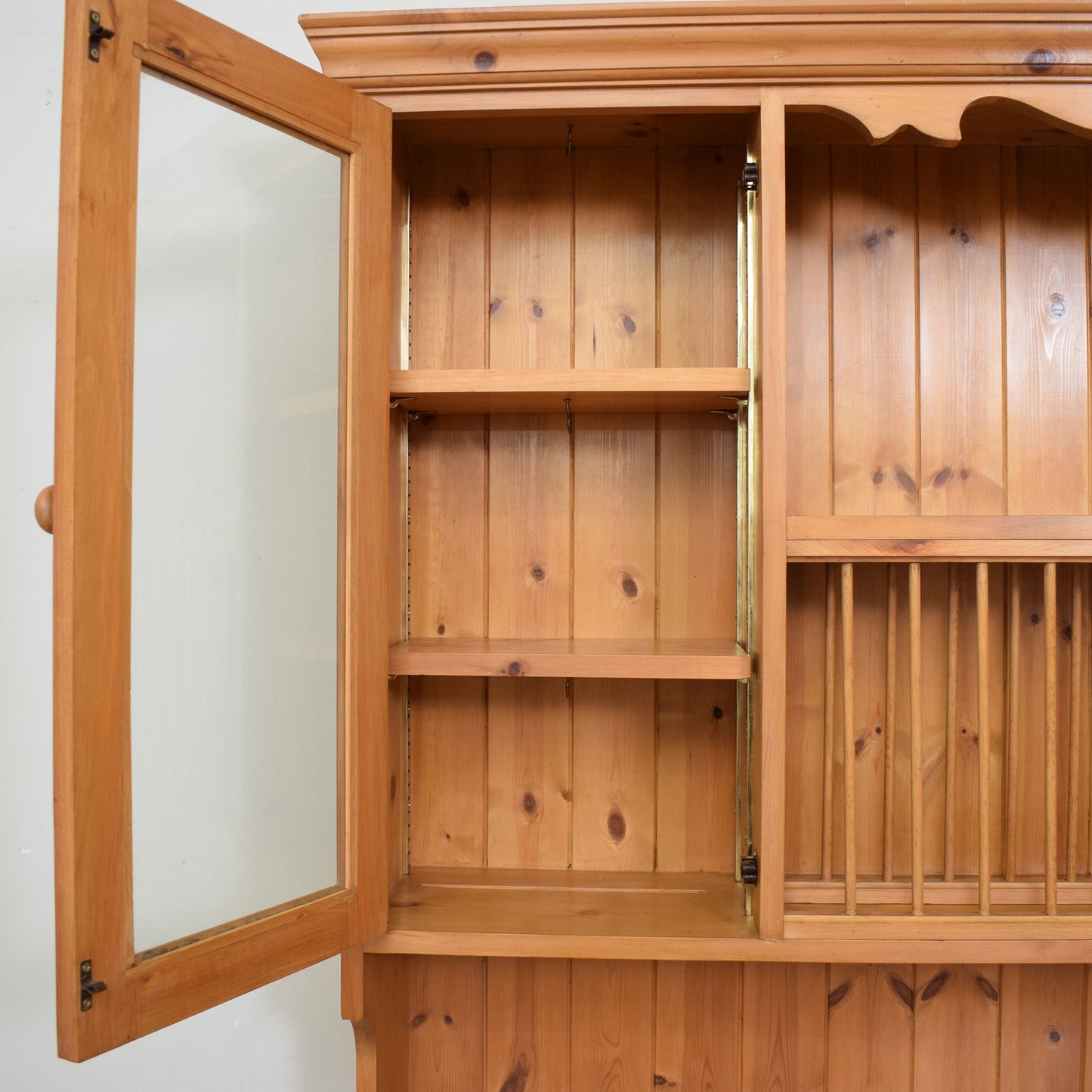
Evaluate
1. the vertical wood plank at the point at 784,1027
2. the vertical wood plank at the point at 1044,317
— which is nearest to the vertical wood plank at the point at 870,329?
the vertical wood plank at the point at 1044,317

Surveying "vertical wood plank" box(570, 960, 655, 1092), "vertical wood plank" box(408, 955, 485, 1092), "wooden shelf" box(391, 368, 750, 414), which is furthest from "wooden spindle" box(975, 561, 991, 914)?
"vertical wood plank" box(408, 955, 485, 1092)

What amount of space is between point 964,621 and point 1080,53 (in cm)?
→ 80

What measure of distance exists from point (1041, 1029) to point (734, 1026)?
18.9 inches

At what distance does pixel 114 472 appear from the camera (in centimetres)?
85

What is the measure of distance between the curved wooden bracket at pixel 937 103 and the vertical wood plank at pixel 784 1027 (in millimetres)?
1241

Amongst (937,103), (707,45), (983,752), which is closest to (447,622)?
(983,752)

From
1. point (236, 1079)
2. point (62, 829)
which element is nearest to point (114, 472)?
point (62, 829)

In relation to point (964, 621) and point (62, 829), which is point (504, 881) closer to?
point (62, 829)

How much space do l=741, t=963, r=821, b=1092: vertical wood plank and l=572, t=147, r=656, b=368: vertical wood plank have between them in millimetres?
1002

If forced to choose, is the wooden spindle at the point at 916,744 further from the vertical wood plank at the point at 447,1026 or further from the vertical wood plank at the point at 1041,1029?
the vertical wood plank at the point at 447,1026

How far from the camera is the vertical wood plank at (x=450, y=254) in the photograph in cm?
138

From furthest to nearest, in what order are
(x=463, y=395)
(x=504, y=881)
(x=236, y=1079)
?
(x=236, y=1079) → (x=504, y=881) → (x=463, y=395)

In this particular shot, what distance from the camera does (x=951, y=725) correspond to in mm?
1212

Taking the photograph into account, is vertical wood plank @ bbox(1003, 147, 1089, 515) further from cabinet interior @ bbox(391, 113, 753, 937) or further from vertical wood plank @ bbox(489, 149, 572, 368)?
vertical wood plank @ bbox(489, 149, 572, 368)
